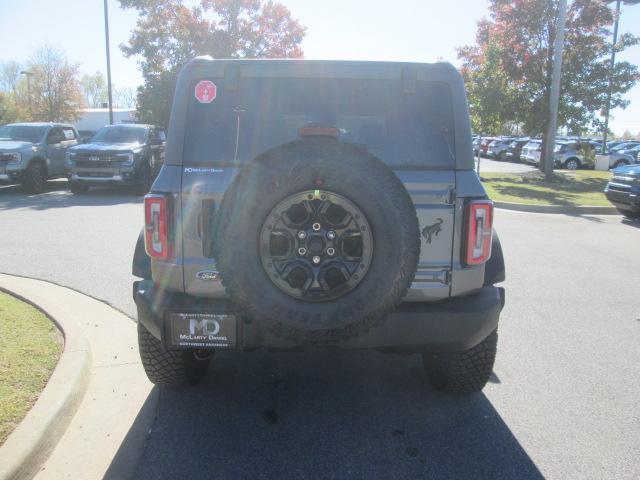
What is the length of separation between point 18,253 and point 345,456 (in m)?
6.49

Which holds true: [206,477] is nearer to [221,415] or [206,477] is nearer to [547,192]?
[221,415]


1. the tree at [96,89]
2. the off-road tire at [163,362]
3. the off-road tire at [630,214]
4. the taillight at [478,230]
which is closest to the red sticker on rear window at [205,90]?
the off-road tire at [163,362]

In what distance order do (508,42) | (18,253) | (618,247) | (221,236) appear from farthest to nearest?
(508,42)
(618,247)
(18,253)
(221,236)

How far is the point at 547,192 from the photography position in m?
16.8

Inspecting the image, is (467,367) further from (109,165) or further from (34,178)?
(34,178)

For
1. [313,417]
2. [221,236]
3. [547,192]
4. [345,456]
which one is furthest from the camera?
[547,192]

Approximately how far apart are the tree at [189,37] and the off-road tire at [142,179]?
10019 mm

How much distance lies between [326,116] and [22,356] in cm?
263

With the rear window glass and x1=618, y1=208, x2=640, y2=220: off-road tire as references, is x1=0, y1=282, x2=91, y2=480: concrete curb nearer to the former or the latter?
the rear window glass

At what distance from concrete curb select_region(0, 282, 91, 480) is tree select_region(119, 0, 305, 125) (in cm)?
2194

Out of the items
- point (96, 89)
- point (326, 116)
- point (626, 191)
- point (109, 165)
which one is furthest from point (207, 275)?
point (96, 89)

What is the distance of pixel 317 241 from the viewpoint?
284 centimetres

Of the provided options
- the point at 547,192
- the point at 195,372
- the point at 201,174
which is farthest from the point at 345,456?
the point at 547,192

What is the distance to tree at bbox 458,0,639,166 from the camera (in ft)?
65.9
